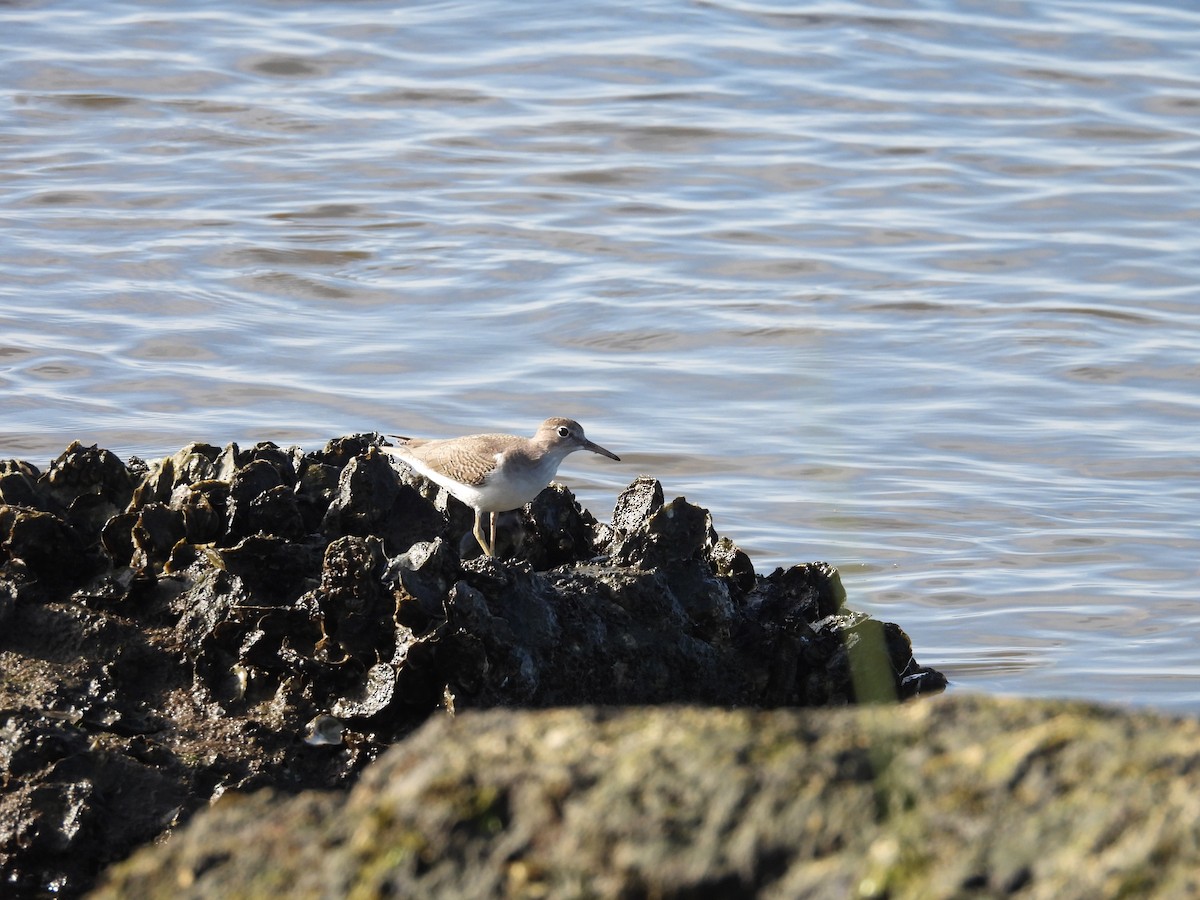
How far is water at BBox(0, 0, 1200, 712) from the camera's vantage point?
Answer: 9.75 meters

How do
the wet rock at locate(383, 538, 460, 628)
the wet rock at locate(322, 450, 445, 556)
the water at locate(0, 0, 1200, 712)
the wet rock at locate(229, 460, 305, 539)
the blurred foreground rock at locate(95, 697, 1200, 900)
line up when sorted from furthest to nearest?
the water at locate(0, 0, 1200, 712), the wet rock at locate(322, 450, 445, 556), the wet rock at locate(229, 460, 305, 539), the wet rock at locate(383, 538, 460, 628), the blurred foreground rock at locate(95, 697, 1200, 900)

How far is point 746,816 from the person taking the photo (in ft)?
7.93

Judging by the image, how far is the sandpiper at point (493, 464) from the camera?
671cm

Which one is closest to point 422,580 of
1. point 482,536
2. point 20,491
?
point 482,536

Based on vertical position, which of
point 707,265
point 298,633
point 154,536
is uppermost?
point 707,265

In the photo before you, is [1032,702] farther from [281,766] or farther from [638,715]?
[281,766]

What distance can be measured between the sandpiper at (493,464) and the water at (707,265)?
1731 millimetres

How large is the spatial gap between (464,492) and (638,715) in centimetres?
412

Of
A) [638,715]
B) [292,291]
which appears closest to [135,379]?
[292,291]

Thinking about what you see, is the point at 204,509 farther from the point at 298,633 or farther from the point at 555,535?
the point at 555,535

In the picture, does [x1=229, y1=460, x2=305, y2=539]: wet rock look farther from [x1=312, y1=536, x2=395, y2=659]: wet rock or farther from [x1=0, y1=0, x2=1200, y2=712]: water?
[x1=0, y1=0, x2=1200, y2=712]: water

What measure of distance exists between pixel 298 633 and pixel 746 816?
3047 millimetres

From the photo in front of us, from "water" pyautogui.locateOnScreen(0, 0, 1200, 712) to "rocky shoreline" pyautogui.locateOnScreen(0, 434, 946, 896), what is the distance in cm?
200

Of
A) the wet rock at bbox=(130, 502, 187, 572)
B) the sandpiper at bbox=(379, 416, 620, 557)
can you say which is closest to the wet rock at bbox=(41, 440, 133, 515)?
the wet rock at bbox=(130, 502, 187, 572)
